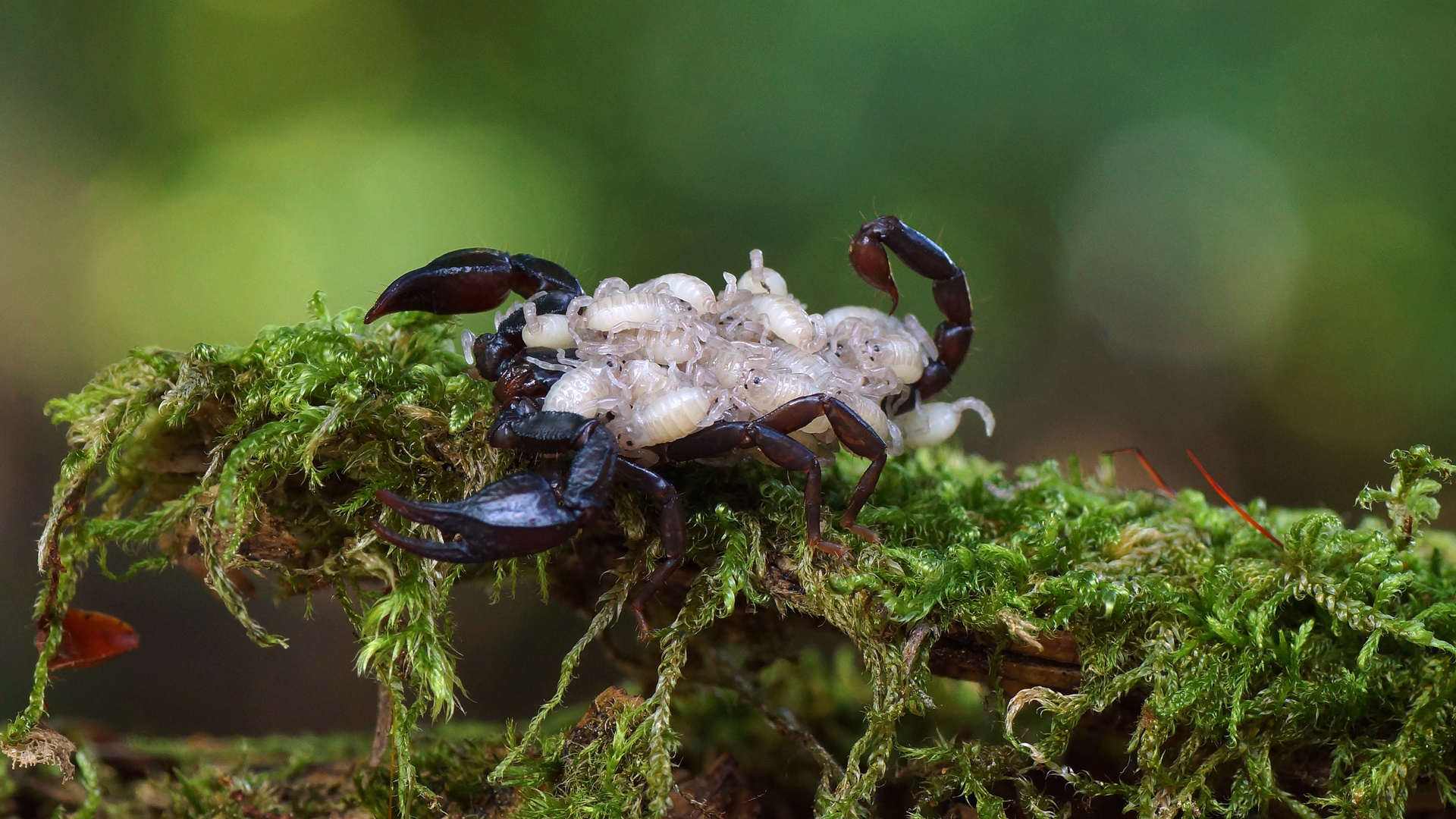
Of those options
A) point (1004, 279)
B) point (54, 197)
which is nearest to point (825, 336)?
point (1004, 279)

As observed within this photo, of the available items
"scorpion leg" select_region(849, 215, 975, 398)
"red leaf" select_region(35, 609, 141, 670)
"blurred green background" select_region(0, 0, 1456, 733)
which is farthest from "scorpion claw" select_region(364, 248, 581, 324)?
"blurred green background" select_region(0, 0, 1456, 733)

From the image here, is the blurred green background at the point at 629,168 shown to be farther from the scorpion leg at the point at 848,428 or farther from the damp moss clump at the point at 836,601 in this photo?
the scorpion leg at the point at 848,428

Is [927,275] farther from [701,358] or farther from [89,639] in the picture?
[89,639]

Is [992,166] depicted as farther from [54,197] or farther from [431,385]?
[54,197]

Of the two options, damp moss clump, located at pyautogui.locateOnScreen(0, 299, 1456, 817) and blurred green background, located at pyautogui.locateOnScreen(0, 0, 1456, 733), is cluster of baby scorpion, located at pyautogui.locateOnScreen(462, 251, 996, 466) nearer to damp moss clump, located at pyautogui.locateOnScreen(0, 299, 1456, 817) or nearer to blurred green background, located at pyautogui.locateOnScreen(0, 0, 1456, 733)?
damp moss clump, located at pyautogui.locateOnScreen(0, 299, 1456, 817)

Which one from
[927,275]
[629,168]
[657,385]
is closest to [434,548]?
[657,385]

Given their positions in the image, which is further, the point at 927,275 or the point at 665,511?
the point at 927,275
